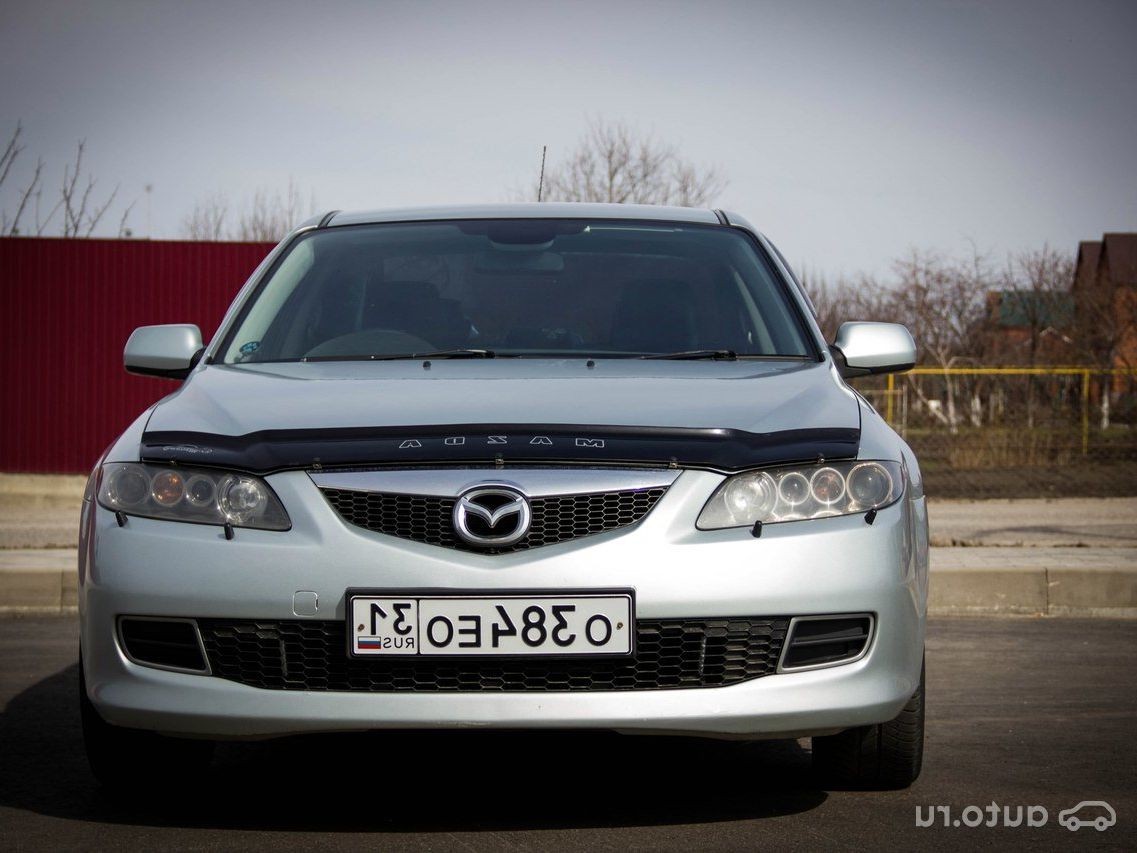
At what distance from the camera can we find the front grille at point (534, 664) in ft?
11.0

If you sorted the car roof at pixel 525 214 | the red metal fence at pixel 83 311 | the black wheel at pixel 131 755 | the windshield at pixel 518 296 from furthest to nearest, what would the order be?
the red metal fence at pixel 83 311
the car roof at pixel 525 214
the windshield at pixel 518 296
the black wheel at pixel 131 755

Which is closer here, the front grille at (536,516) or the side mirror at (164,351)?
the front grille at (536,516)

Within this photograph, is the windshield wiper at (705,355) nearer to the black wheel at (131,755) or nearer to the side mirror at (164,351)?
the side mirror at (164,351)

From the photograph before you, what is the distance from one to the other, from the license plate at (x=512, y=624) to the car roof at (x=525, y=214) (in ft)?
6.91

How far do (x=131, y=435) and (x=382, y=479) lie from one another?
782mm

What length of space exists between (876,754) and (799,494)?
877mm

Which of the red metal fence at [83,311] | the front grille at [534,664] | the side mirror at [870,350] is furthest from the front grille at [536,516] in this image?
the red metal fence at [83,311]

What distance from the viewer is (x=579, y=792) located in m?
4.06

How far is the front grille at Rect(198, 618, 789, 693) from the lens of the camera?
3365mm

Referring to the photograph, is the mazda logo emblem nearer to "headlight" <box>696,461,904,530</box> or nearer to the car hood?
the car hood

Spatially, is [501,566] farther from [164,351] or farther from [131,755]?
[164,351]

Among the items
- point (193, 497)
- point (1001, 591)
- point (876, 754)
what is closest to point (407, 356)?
point (193, 497)

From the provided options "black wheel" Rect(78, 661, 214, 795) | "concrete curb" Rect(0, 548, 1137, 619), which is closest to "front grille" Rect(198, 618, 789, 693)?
"black wheel" Rect(78, 661, 214, 795)

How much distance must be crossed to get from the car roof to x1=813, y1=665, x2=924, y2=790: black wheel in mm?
1909
